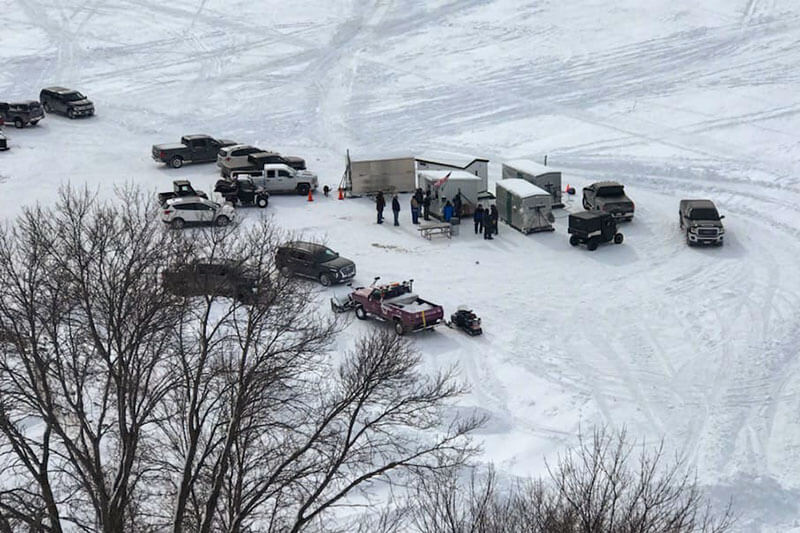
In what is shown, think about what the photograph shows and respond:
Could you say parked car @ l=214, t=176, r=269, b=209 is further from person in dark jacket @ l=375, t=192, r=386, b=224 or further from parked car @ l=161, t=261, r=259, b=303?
parked car @ l=161, t=261, r=259, b=303

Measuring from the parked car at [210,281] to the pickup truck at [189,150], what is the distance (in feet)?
75.2

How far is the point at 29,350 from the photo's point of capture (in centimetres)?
1762

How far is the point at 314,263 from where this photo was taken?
32.5 meters

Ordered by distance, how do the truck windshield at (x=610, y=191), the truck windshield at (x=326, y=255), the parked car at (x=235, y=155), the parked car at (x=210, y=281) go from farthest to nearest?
the parked car at (x=235, y=155)
the truck windshield at (x=610, y=191)
the truck windshield at (x=326, y=255)
the parked car at (x=210, y=281)

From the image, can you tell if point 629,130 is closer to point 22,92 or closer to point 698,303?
point 698,303

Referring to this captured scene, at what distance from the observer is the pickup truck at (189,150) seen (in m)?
44.8

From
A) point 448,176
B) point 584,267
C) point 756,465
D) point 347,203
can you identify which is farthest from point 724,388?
point 347,203

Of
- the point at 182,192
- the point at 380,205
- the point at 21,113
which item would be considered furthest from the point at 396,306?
the point at 21,113

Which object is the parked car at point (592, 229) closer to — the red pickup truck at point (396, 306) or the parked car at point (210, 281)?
the red pickup truck at point (396, 306)

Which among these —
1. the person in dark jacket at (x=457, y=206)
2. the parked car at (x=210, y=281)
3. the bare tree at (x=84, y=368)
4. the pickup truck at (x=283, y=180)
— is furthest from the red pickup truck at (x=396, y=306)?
the pickup truck at (x=283, y=180)

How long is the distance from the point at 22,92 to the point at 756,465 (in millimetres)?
44840

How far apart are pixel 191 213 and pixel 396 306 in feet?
35.4

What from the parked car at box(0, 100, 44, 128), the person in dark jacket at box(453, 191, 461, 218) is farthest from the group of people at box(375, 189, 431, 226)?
the parked car at box(0, 100, 44, 128)

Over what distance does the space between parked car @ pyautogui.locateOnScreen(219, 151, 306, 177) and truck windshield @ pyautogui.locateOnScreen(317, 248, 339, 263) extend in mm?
10610
